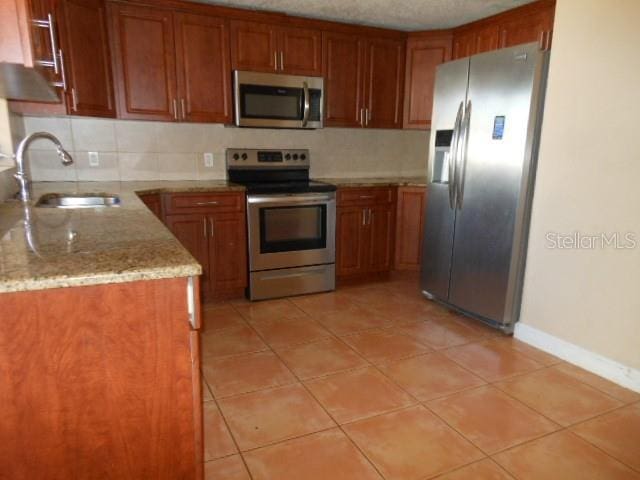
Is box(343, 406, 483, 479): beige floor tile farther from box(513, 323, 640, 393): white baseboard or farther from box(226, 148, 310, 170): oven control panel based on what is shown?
box(226, 148, 310, 170): oven control panel

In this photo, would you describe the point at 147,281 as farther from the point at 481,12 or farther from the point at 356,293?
the point at 481,12

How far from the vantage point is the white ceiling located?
119 inches

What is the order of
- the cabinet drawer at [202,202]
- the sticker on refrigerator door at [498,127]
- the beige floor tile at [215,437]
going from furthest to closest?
the cabinet drawer at [202,202] < the sticker on refrigerator door at [498,127] < the beige floor tile at [215,437]

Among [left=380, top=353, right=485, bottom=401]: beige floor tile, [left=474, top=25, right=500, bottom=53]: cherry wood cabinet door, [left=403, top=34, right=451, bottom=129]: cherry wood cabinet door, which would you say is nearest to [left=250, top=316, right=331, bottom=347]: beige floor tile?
[left=380, top=353, right=485, bottom=401]: beige floor tile

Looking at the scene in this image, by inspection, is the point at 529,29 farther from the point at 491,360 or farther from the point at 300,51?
the point at 491,360

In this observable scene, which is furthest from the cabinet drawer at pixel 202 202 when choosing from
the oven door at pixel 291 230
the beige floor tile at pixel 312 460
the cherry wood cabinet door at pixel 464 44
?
the cherry wood cabinet door at pixel 464 44

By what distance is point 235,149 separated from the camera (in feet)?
11.8

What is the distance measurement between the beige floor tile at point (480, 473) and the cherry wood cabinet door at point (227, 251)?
2.10 metres

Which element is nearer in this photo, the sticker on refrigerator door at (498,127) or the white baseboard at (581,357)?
the white baseboard at (581,357)

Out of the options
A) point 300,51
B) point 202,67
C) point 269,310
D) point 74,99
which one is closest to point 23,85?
point 74,99

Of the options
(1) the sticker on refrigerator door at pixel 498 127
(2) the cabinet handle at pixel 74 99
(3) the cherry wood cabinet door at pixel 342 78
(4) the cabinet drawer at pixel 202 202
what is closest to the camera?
(1) the sticker on refrigerator door at pixel 498 127

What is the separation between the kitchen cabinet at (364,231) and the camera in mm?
3572

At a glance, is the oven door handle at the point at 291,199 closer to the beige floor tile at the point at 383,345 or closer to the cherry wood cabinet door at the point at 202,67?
the cherry wood cabinet door at the point at 202,67

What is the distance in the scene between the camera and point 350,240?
11.9 ft
